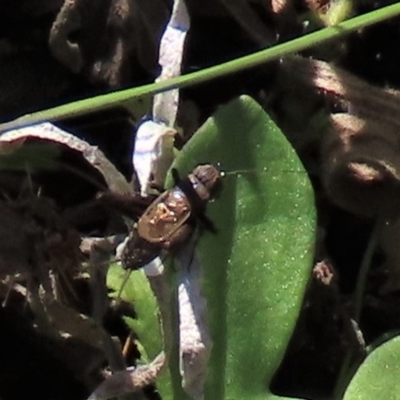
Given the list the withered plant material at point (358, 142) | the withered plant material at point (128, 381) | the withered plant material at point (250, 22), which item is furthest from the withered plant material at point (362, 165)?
the withered plant material at point (128, 381)

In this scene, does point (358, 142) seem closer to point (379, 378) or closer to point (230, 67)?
point (230, 67)

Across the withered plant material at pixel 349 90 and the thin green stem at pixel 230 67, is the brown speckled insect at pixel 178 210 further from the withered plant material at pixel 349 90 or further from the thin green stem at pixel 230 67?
the withered plant material at pixel 349 90

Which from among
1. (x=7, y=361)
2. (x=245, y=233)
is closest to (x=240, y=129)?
(x=245, y=233)

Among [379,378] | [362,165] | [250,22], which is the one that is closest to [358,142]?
[362,165]

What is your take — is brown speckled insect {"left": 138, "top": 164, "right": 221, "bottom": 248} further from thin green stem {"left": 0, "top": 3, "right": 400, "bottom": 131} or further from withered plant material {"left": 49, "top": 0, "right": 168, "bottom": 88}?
withered plant material {"left": 49, "top": 0, "right": 168, "bottom": 88}

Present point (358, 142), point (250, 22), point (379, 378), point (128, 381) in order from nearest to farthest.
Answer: point (379, 378) → point (128, 381) → point (358, 142) → point (250, 22)

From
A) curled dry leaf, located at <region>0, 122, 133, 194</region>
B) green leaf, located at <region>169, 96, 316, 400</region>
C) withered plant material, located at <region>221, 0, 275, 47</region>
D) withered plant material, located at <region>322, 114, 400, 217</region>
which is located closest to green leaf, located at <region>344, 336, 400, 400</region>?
green leaf, located at <region>169, 96, 316, 400</region>

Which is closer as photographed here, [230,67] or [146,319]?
[230,67]
